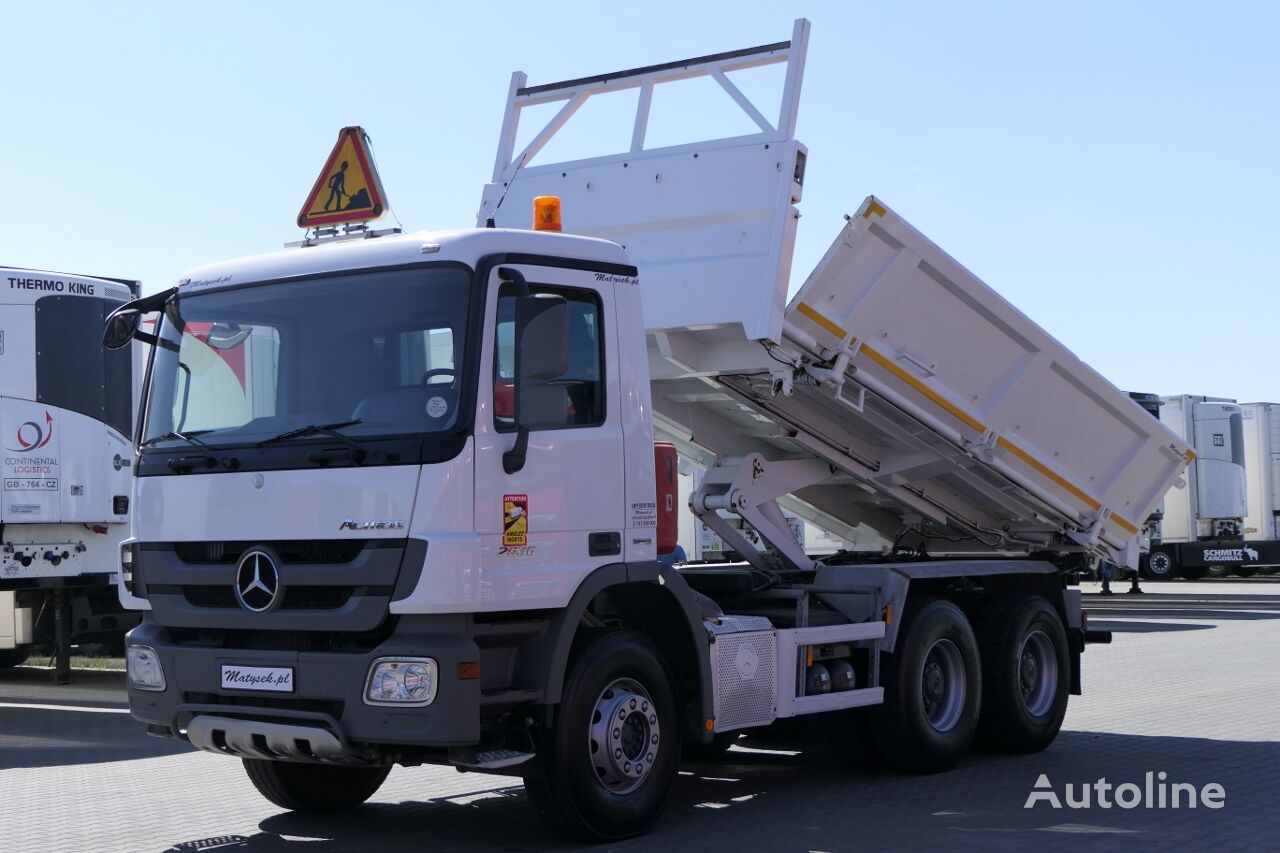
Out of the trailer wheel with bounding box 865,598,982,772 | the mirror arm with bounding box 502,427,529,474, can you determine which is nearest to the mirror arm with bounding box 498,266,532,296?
the mirror arm with bounding box 502,427,529,474

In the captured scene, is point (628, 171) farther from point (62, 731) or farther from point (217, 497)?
point (62, 731)

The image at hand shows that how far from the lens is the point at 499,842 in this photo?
7.41 meters

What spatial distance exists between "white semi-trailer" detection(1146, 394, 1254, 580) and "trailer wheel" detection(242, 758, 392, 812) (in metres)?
26.1

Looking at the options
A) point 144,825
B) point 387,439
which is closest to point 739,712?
point 387,439

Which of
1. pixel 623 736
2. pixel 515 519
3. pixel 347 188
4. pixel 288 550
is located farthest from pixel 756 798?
pixel 347 188

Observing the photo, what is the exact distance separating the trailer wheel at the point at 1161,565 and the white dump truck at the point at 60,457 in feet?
83.6

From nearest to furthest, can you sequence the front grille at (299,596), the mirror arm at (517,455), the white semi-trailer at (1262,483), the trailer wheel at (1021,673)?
1. the front grille at (299,596)
2. the mirror arm at (517,455)
3. the trailer wheel at (1021,673)
4. the white semi-trailer at (1262,483)

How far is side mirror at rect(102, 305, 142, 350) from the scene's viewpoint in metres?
7.66

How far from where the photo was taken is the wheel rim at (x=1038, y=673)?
10430 millimetres

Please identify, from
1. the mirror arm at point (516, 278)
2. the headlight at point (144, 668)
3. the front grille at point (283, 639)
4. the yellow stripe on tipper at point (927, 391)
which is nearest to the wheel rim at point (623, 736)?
the front grille at point (283, 639)

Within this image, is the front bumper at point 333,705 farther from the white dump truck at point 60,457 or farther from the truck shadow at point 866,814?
the white dump truck at point 60,457

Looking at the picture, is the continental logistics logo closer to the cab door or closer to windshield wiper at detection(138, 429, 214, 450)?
windshield wiper at detection(138, 429, 214, 450)

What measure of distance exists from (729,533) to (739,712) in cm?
208

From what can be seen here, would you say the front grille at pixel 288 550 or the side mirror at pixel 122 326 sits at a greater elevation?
the side mirror at pixel 122 326
